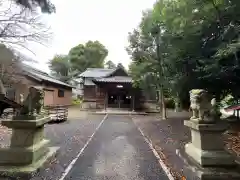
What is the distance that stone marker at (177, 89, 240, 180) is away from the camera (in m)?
4.52

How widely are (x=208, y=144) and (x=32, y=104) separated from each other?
412cm

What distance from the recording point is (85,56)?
51.8 m

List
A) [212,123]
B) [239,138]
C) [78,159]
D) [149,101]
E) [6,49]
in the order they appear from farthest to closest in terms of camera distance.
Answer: [149,101]
[6,49]
[239,138]
[78,159]
[212,123]

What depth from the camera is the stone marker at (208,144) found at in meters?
4.52

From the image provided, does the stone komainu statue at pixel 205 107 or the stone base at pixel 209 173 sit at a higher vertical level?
the stone komainu statue at pixel 205 107

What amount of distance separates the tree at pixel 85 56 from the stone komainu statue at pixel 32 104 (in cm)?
4587

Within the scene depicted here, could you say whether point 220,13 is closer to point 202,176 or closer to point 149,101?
point 202,176

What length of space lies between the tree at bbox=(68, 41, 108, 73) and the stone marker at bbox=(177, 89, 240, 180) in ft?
155

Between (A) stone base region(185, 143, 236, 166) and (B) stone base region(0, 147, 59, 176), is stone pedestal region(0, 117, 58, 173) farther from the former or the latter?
(A) stone base region(185, 143, 236, 166)

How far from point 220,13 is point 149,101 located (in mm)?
19649

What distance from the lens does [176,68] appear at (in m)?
12.7

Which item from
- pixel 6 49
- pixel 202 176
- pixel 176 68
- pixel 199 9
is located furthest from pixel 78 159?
→ pixel 6 49

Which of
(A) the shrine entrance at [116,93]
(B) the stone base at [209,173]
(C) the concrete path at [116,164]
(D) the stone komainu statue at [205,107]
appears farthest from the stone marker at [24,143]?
(A) the shrine entrance at [116,93]

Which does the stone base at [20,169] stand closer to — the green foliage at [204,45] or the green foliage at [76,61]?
the green foliage at [204,45]
